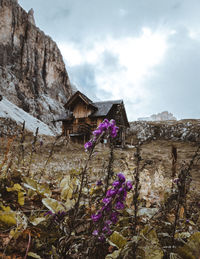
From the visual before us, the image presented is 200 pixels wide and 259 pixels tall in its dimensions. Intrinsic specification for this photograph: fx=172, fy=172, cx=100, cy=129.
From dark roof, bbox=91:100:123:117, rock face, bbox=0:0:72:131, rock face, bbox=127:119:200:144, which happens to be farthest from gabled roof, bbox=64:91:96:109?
rock face, bbox=0:0:72:131

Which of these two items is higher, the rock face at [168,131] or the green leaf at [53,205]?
the rock face at [168,131]

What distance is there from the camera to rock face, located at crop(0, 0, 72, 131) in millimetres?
46219

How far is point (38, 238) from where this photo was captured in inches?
57.2

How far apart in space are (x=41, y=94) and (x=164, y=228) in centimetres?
5510

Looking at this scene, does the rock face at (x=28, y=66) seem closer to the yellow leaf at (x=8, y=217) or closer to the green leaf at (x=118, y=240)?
the yellow leaf at (x=8, y=217)

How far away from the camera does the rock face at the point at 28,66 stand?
46219 millimetres

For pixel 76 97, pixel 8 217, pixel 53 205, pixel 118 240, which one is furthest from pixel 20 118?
pixel 118 240

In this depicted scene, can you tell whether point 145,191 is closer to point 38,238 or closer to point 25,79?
point 38,238

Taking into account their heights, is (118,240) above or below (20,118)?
below

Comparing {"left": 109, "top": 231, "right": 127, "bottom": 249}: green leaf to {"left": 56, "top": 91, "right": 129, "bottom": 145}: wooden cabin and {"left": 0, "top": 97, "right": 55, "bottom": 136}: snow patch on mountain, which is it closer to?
{"left": 56, "top": 91, "right": 129, "bottom": 145}: wooden cabin

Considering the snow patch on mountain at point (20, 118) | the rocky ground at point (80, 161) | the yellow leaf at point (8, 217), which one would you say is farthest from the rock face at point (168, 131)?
the yellow leaf at point (8, 217)

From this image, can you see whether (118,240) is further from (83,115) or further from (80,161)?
(83,115)

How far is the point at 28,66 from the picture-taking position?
50.9 meters

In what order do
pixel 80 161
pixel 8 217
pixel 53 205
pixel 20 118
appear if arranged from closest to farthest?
pixel 8 217 → pixel 53 205 → pixel 80 161 → pixel 20 118
